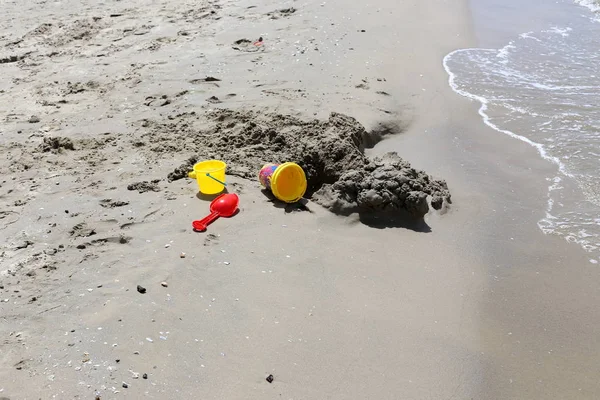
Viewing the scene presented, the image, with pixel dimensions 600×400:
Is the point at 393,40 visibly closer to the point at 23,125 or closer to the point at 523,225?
the point at 523,225

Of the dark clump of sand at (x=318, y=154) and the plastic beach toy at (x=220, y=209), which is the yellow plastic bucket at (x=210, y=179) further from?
the dark clump of sand at (x=318, y=154)

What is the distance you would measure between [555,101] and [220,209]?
4018 mm

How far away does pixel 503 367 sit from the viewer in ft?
9.23

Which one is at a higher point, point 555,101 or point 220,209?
point 220,209

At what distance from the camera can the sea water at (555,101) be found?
416 centimetres

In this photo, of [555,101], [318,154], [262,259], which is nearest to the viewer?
[262,259]

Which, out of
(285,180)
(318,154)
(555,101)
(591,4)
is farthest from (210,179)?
(591,4)

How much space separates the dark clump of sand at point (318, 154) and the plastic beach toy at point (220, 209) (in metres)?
0.48

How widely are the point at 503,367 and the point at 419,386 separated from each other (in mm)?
500

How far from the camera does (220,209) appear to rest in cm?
375

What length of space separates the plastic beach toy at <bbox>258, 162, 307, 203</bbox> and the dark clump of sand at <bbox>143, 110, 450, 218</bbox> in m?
0.16

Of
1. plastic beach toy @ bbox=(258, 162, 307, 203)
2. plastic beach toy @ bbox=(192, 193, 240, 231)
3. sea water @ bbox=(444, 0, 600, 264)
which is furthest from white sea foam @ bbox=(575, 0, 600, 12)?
plastic beach toy @ bbox=(192, 193, 240, 231)

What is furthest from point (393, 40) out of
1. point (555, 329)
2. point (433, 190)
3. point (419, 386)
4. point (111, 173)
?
point (419, 386)

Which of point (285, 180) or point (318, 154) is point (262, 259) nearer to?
point (285, 180)
